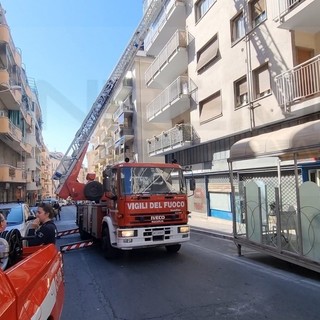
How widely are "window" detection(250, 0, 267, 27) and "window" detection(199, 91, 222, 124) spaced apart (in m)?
3.90

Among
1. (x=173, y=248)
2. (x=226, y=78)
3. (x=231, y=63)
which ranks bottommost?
(x=173, y=248)

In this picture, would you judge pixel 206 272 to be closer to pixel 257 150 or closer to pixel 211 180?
pixel 257 150

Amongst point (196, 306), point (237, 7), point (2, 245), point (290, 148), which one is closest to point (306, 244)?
point (290, 148)

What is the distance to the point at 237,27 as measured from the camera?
16250 millimetres

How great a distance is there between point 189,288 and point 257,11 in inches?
487

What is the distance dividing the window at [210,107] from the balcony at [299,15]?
5640 millimetres

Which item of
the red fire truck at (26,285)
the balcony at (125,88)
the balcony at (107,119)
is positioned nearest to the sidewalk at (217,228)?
the red fire truck at (26,285)

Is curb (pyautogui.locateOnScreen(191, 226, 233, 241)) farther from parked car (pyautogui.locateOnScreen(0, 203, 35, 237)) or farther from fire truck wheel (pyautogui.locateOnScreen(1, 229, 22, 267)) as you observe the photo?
fire truck wheel (pyautogui.locateOnScreen(1, 229, 22, 267))

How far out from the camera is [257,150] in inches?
321

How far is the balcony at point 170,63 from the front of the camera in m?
21.1

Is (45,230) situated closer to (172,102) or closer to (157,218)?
(157,218)

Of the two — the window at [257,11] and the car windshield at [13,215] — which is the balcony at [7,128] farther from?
the window at [257,11]

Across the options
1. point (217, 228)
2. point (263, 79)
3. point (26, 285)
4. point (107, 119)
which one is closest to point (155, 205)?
point (26, 285)

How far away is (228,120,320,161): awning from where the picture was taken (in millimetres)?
6633
